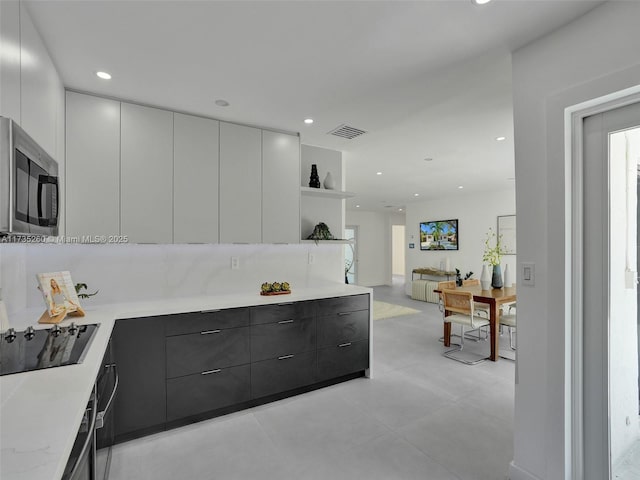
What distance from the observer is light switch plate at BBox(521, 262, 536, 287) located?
1.85m

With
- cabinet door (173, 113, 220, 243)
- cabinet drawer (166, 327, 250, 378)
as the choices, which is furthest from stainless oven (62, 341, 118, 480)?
cabinet door (173, 113, 220, 243)

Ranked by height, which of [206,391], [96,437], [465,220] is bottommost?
[206,391]

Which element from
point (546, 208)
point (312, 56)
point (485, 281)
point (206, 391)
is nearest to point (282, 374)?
point (206, 391)

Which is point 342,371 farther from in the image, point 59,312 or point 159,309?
point 59,312

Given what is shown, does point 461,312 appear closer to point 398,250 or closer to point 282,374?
point 282,374

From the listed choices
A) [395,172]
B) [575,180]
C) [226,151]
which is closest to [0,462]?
[575,180]

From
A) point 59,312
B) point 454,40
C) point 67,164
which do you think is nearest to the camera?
point 454,40

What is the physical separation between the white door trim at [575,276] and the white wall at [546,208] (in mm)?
33

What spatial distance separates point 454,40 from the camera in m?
1.87

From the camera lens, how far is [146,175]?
107 inches

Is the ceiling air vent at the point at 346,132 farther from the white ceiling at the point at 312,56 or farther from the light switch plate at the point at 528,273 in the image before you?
the light switch plate at the point at 528,273

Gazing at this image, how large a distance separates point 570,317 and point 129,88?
3239mm

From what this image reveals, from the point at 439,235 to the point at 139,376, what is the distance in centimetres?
755

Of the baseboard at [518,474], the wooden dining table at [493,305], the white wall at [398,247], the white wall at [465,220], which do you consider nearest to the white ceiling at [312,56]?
the wooden dining table at [493,305]
